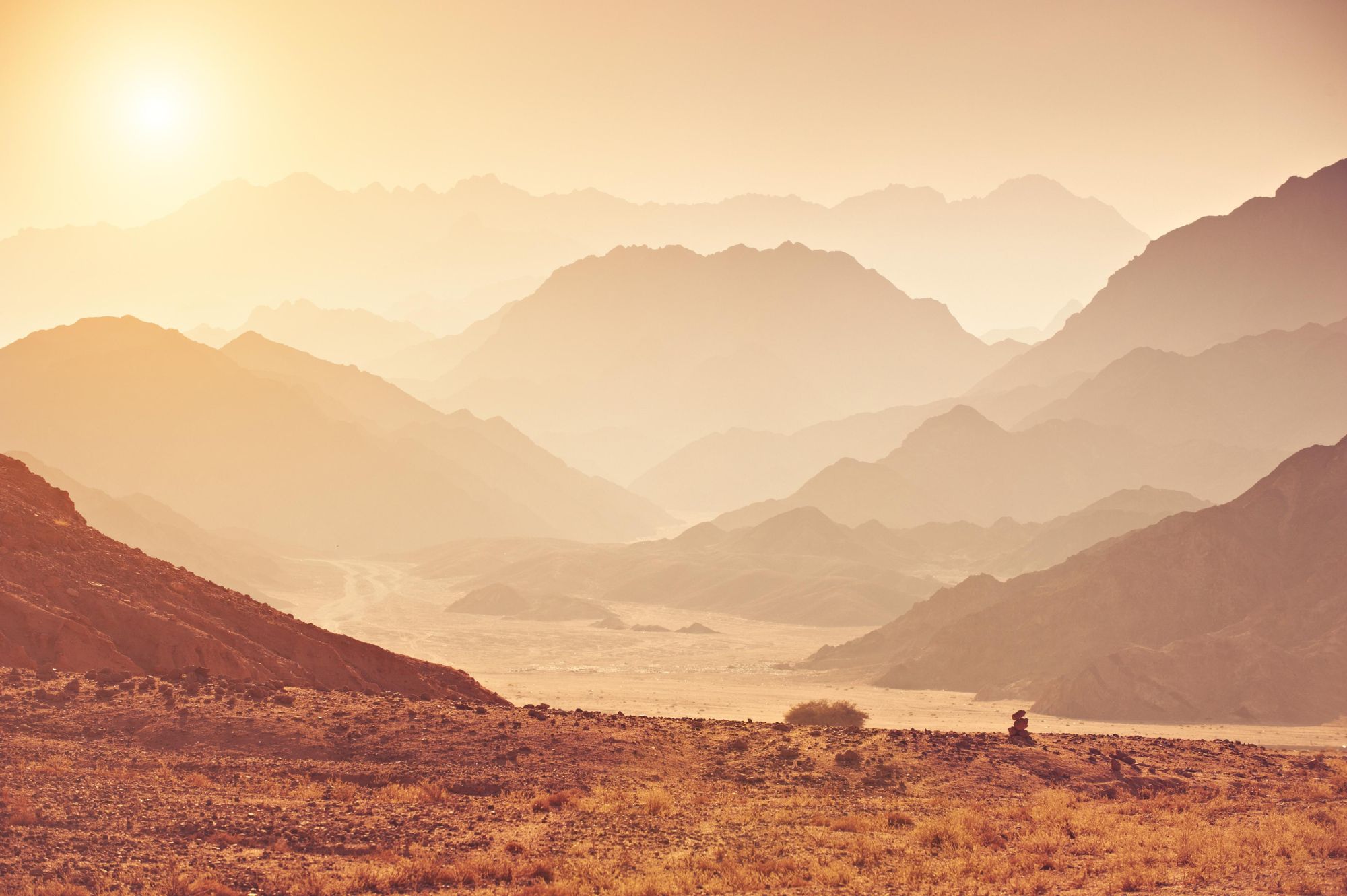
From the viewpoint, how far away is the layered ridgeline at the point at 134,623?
104ft

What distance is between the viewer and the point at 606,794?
2366 cm

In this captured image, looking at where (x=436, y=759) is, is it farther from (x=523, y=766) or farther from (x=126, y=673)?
(x=126, y=673)

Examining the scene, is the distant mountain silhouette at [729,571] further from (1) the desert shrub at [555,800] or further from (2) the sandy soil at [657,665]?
(1) the desert shrub at [555,800]

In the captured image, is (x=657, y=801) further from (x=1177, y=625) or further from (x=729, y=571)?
(x=729, y=571)

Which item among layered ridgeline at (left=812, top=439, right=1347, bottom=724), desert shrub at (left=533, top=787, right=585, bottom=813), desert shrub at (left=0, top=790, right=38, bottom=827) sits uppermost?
layered ridgeline at (left=812, top=439, right=1347, bottom=724)

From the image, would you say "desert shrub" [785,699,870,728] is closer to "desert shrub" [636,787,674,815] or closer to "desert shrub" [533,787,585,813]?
"desert shrub" [636,787,674,815]

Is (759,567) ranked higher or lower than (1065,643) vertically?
higher

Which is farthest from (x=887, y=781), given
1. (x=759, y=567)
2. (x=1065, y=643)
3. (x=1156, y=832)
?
(x=759, y=567)

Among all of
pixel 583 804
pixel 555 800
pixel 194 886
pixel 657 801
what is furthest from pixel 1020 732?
pixel 194 886

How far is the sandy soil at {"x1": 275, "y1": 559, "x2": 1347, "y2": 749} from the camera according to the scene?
2509 inches

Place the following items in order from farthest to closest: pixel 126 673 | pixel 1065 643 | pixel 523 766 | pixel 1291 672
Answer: pixel 1065 643, pixel 1291 672, pixel 126 673, pixel 523 766

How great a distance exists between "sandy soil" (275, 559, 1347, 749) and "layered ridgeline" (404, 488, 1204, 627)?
5955 millimetres

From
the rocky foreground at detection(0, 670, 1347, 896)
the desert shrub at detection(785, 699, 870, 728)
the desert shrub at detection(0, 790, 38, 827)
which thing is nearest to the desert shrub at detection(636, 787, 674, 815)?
the rocky foreground at detection(0, 670, 1347, 896)

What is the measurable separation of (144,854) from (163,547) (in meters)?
132
